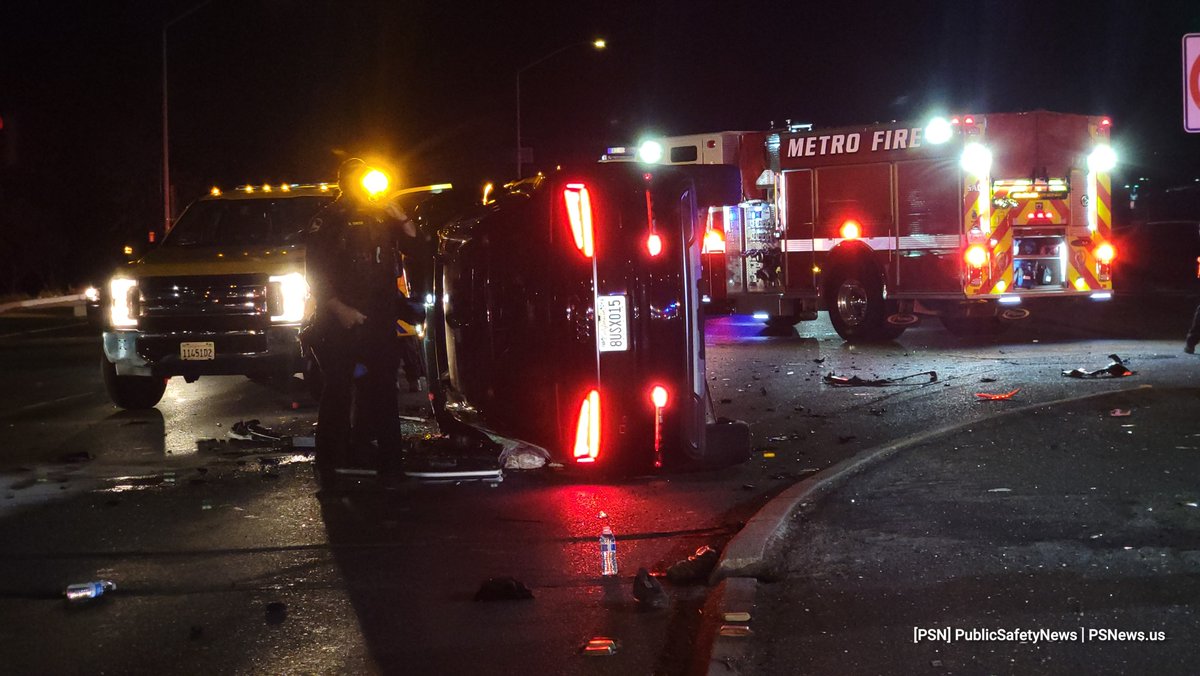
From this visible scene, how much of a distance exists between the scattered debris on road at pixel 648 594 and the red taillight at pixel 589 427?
6.72ft

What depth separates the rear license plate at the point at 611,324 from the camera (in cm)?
778

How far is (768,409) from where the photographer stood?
1168 centimetres

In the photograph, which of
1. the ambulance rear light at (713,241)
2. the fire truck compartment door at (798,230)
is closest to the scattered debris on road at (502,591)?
the fire truck compartment door at (798,230)

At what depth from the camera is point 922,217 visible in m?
17.6

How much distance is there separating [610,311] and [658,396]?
586 mm

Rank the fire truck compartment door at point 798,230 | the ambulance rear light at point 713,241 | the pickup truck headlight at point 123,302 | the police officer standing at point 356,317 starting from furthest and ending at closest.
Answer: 1. the ambulance rear light at point 713,241
2. the fire truck compartment door at point 798,230
3. the pickup truck headlight at point 123,302
4. the police officer standing at point 356,317

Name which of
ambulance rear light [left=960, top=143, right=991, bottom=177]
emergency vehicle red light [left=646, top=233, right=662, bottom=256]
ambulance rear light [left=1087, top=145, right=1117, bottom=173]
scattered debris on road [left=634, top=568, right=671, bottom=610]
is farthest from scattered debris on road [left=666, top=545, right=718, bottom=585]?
ambulance rear light [left=1087, top=145, right=1117, bottom=173]

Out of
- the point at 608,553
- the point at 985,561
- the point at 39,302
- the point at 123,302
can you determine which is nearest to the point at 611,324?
the point at 608,553

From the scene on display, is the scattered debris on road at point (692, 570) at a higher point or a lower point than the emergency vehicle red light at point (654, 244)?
lower

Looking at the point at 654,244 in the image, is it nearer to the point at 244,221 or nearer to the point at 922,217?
the point at 244,221

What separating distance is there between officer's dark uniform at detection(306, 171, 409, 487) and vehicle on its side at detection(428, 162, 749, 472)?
0.77 metres

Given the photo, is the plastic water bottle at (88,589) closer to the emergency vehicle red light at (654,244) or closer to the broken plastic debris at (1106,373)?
the emergency vehicle red light at (654,244)

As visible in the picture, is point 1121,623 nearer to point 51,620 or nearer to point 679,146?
point 51,620

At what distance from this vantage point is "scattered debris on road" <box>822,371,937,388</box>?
1308 cm
